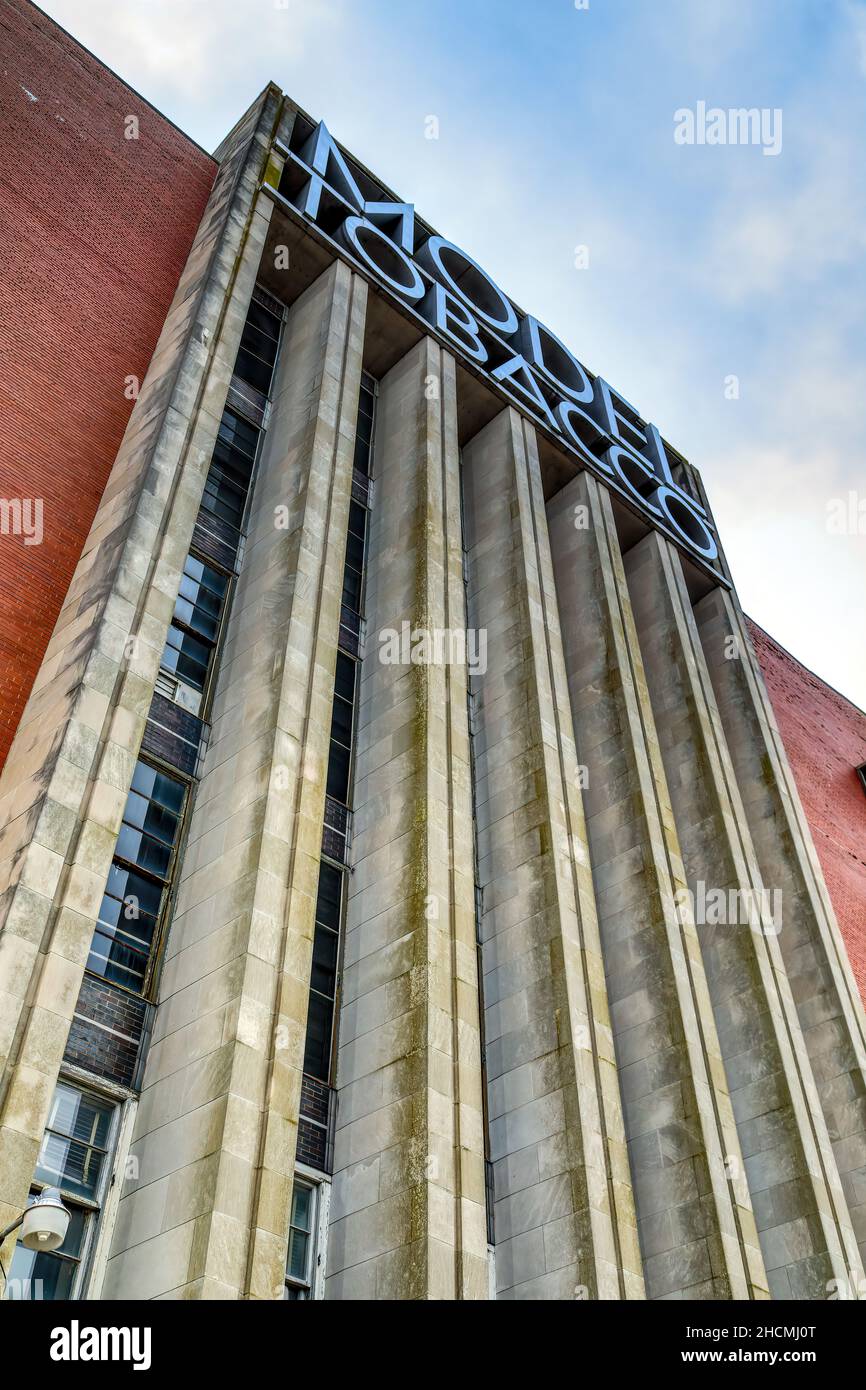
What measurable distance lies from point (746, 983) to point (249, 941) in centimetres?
1118

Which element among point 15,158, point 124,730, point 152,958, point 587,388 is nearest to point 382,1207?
point 152,958

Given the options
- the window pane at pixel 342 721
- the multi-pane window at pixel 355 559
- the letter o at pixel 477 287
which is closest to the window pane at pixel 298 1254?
the window pane at pixel 342 721

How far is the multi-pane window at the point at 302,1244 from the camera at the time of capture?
14.0 metres

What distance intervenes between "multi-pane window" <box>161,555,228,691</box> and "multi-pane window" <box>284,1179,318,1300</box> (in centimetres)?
747

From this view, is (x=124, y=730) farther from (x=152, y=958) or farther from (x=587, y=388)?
(x=587, y=388)

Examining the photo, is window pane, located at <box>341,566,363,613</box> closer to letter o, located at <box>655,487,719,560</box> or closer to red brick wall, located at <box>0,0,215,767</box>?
red brick wall, located at <box>0,0,215,767</box>

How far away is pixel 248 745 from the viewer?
16672 mm

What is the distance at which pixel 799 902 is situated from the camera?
2514 centimetres

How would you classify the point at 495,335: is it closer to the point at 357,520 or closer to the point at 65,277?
the point at 357,520

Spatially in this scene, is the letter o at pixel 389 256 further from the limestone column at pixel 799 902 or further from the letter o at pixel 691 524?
the limestone column at pixel 799 902

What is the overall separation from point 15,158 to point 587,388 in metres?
15.4

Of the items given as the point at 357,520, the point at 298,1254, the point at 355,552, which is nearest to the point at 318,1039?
the point at 298,1254

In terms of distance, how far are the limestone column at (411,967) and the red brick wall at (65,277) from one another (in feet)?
17.2
